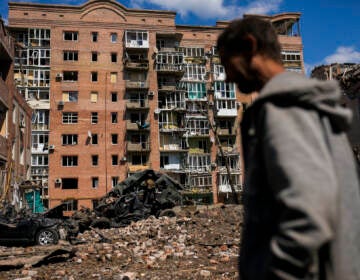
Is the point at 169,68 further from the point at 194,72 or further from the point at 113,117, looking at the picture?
the point at 113,117

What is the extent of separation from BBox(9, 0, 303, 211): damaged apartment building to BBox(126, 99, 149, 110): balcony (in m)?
0.13

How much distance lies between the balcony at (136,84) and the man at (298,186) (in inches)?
1893

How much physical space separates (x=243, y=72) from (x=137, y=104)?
4780cm

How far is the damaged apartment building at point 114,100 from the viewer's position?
152 feet

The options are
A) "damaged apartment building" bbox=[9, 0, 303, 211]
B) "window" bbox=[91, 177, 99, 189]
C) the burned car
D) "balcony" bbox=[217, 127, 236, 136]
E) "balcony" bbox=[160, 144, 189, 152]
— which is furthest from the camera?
"balcony" bbox=[217, 127, 236, 136]

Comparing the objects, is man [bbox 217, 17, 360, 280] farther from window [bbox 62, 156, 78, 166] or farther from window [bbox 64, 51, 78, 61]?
window [bbox 64, 51, 78, 61]

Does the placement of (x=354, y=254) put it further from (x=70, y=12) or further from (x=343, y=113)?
(x=70, y=12)

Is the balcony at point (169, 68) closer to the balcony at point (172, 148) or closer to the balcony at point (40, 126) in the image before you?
the balcony at point (172, 148)

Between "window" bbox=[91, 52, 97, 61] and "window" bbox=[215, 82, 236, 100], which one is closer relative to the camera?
"window" bbox=[91, 52, 97, 61]

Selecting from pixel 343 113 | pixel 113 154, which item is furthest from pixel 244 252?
pixel 113 154

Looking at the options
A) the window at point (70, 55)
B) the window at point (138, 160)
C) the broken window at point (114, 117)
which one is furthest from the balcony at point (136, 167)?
the window at point (70, 55)

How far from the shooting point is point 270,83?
1564 millimetres

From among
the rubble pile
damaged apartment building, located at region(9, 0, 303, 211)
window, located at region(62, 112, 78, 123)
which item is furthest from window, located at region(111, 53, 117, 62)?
the rubble pile

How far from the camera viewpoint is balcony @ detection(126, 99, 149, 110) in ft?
159
